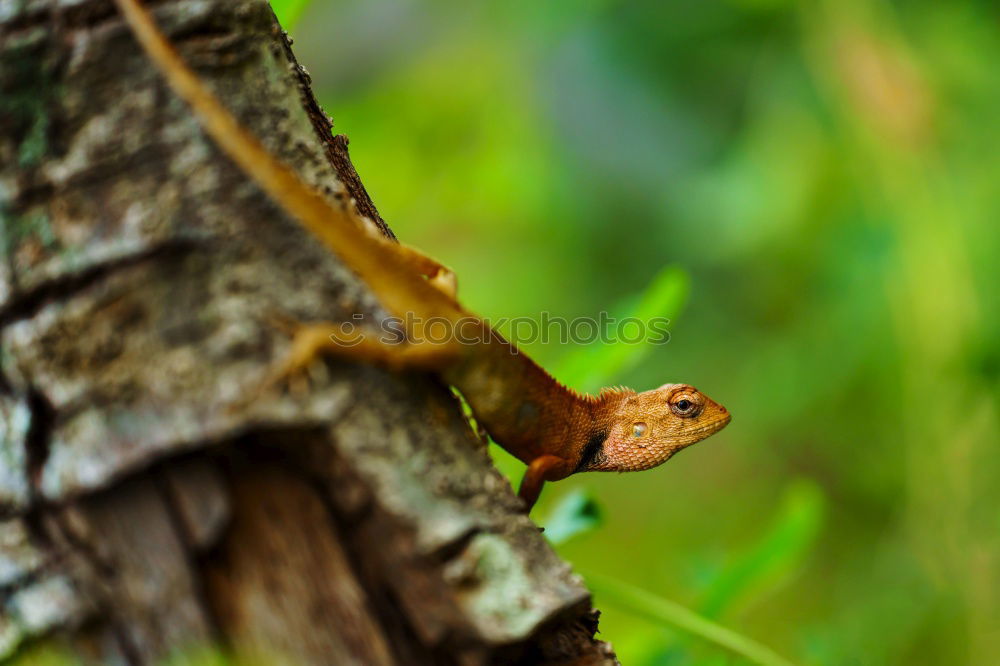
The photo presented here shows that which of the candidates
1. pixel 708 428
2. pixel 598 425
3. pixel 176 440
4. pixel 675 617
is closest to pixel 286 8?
pixel 176 440

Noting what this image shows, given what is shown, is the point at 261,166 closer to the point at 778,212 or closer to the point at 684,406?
the point at 684,406

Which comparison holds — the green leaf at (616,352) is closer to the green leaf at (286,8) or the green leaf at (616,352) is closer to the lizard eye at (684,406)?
the lizard eye at (684,406)

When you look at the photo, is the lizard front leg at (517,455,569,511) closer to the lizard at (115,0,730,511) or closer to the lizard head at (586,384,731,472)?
the lizard at (115,0,730,511)

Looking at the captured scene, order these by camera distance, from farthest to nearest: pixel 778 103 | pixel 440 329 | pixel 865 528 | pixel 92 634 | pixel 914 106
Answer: pixel 865 528 → pixel 778 103 → pixel 914 106 → pixel 440 329 → pixel 92 634

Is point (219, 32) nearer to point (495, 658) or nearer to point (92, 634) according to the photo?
point (92, 634)

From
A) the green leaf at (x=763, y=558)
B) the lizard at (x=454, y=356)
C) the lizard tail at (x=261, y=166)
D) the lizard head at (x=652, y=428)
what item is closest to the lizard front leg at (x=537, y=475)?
the lizard at (x=454, y=356)

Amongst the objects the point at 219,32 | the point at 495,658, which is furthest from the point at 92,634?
the point at 219,32
